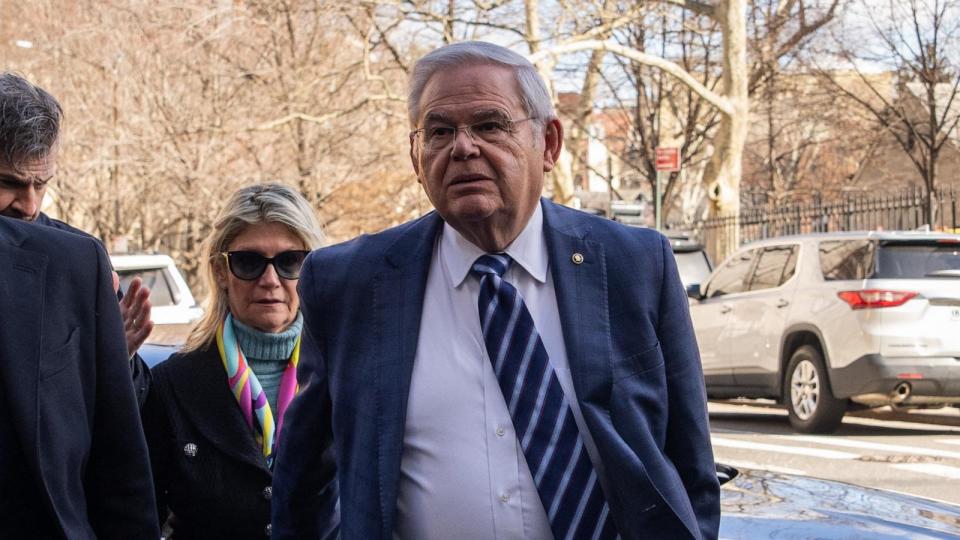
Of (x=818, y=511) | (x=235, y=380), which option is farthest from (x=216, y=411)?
(x=818, y=511)

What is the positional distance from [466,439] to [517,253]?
0.39m

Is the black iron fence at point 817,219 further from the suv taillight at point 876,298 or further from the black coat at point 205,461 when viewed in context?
the black coat at point 205,461

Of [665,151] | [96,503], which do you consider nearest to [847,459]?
[96,503]

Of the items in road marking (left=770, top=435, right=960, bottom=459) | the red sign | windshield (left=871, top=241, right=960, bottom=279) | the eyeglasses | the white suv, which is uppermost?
the red sign

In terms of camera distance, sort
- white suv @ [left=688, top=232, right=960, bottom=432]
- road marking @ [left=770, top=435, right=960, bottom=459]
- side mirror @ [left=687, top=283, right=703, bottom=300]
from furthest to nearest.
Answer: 1. side mirror @ [left=687, top=283, right=703, bottom=300]
2. white suv @ [left=688, top=232, right=960, bottom=432]
3. road marking @ [left=770, top=435, right=960, bottom=459]

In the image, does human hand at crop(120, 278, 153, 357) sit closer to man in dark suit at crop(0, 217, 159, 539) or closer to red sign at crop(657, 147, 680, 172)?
man in dark suit at crop(0, 217, 159, 539)

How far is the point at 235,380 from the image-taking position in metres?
3.36

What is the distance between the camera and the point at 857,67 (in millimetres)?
31141

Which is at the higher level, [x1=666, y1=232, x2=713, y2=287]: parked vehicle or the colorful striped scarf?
the colorful striped scarf

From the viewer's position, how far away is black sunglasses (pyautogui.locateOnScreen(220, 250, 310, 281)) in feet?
11.7

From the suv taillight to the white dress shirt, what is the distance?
947cm

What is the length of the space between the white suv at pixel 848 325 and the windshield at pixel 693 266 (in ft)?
14.0

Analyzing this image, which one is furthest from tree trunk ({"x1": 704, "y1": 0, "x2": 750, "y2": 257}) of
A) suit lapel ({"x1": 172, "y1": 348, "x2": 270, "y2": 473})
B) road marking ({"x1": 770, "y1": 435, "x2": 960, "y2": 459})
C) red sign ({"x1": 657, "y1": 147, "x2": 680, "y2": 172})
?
suit lapel ({"x1": 172, "y1": 348, "x2": 270, "y2": 473})

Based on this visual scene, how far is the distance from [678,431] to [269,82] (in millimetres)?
22664
